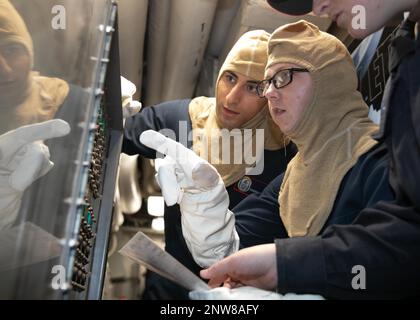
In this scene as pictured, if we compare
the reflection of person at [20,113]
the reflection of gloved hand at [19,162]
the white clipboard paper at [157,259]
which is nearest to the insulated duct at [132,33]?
the reflection of person at [20,113]

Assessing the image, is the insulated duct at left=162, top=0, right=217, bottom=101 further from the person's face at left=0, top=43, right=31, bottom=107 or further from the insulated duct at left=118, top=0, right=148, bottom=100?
the person's face at left=0, top=43, right=31, bottom=107

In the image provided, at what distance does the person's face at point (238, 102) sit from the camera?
5.04 ft

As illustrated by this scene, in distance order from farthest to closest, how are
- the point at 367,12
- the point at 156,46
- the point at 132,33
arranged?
the point at 156,46 → the point at 132,33 → the point at 367,12

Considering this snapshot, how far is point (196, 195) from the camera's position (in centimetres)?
103

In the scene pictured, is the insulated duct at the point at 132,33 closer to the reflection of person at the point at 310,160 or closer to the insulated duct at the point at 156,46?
the insulated duct at the point at 156,46

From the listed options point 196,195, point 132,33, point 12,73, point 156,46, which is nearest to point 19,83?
point 12,73

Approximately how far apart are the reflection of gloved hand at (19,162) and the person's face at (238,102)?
0.84m

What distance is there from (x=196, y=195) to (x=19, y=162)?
0.40 meters

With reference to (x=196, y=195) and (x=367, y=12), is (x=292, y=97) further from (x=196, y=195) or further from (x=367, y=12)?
(x=196, y=195)

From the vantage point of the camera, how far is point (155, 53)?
239 centimetres

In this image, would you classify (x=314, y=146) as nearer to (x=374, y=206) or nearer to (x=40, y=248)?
(x=374, y=206)

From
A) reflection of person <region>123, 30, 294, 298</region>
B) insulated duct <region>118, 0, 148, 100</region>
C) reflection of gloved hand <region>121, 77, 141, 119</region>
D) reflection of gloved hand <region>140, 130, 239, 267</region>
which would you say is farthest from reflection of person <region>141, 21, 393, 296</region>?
insulated duct <region>118, 0, 148, 100</region>
